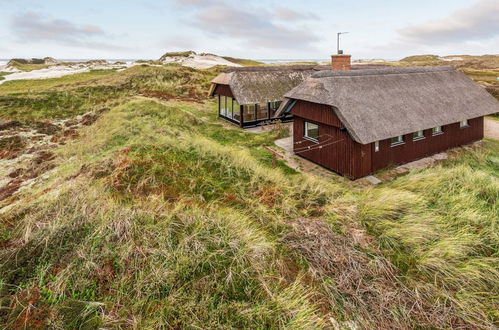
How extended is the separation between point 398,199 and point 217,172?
Answer: 587 centimetres

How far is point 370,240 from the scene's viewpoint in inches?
252

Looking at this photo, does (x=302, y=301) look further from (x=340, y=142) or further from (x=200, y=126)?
(x=200, y=126)

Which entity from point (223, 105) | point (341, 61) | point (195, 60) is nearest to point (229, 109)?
point (223, 105)

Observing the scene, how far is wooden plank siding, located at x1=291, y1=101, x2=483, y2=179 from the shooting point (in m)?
12.3

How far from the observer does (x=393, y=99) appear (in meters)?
A: 13.6

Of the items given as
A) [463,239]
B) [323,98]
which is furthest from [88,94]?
[463,239]

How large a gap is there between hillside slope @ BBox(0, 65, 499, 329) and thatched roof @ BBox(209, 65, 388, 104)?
503 inches

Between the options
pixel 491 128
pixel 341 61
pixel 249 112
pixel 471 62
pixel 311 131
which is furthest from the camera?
pixel 471 62

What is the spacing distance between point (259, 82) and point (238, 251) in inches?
758

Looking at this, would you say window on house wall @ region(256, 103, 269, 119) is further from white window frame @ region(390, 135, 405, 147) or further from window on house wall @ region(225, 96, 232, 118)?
white window frame @ region(390, 135, 405, 147)

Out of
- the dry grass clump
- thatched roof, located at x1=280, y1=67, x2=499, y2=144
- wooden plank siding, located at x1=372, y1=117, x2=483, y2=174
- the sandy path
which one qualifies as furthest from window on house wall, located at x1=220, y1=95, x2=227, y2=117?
the sandy path

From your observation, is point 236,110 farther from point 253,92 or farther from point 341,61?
point 341,61

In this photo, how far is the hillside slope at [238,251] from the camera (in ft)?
13.9

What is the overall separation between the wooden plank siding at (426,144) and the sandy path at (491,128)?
2251 mm
